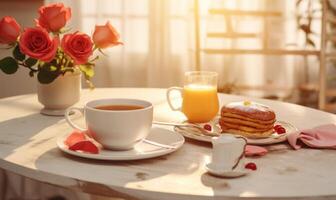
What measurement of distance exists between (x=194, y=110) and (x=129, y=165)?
34 cm

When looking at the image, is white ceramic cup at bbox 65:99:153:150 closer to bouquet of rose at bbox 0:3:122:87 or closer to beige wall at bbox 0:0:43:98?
bouquet of rose at bbox 0:3:122:87

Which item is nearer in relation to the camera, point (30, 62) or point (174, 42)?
point (30, 62)

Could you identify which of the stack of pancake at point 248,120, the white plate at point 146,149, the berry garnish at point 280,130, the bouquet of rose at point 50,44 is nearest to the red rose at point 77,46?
the bouquet of rose at point 50,44

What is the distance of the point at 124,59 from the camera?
323cm

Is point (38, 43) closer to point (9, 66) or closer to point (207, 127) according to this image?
point (9, 66)

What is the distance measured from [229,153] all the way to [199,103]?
0.36 meters

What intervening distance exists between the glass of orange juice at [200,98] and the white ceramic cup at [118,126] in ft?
0.87

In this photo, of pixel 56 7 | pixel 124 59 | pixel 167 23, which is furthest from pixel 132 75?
pixel 56 7

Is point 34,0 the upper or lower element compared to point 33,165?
upper

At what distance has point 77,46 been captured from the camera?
1.19 metres

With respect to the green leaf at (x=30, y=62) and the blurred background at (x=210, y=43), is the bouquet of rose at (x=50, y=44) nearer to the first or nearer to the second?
the green leaf at (x=30, y=62)

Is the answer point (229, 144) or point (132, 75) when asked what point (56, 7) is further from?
point (132, 75)

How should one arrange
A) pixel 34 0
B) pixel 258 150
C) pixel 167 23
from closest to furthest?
pixel 258 150
pixel 34 0
pixel 167 23

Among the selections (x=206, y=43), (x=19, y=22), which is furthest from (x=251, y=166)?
(x=206, y=43)
